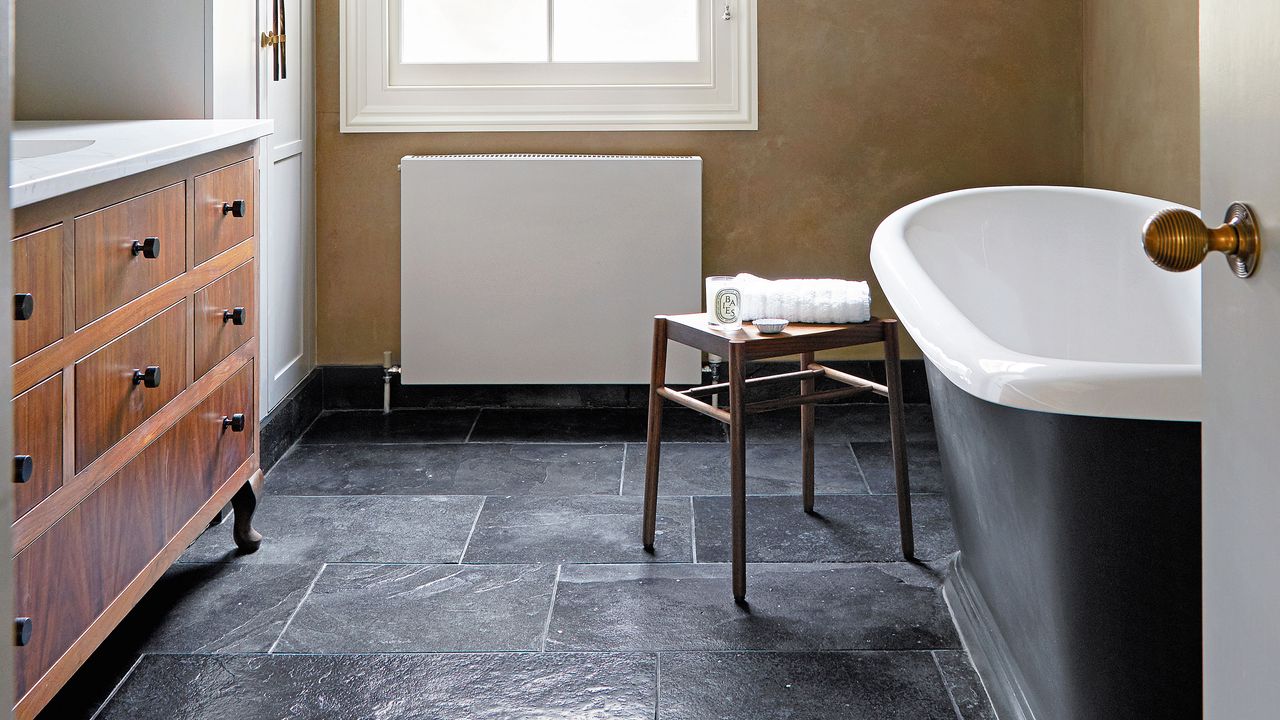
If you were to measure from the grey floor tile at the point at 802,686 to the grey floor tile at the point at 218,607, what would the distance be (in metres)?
0.68

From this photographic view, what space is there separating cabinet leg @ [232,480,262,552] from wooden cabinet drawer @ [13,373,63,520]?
0.88m

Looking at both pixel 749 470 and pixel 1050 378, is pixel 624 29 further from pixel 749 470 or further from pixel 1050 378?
pixel 1050 378

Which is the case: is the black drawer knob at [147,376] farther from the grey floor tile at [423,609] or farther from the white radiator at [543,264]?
the white radiator at [543,264]

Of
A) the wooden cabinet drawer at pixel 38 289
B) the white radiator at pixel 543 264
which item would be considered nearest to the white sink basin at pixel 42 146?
the wooden cabinet drawer at pixel 38 289

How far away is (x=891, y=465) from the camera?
9.98 ft

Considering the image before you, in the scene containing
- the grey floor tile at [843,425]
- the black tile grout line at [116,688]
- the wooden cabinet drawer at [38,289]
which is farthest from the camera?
the grey floor tile at [843,425]

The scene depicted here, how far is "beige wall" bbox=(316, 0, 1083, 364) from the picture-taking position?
353 cm

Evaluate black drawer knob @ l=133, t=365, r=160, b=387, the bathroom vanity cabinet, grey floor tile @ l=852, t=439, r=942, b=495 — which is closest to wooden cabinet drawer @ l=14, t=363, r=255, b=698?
the bathroom vanity cabinet

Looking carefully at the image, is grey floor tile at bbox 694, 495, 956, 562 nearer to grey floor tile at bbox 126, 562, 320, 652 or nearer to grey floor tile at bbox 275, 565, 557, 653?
grey floor tile at bbox 275, 565, 557, 653

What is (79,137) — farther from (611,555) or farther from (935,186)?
(935,186)

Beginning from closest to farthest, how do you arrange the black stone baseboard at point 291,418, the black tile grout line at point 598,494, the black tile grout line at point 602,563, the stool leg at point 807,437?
the black tile grout line at point 602,563
the stool leg at point 807,437
the black tile grout line at point 598,494
the black stone baseboard at point 291,418

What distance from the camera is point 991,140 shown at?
11.7 ft

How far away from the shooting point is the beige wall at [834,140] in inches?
139

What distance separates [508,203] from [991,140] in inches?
55.3
